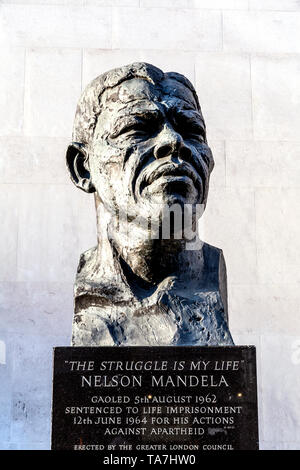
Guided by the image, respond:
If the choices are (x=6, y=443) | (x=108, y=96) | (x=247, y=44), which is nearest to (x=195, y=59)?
(x=247, y=44)

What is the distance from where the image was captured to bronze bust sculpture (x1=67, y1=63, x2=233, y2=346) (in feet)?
13.5

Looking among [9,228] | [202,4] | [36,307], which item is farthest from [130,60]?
[36,307]

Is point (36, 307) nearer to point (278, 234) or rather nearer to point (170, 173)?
point (278, 234)

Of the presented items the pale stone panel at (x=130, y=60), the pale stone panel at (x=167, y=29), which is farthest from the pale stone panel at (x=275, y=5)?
the pale stone panel at (x=130, y=60)

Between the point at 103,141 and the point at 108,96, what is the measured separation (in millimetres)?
237

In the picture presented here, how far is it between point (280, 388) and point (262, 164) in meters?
1.65

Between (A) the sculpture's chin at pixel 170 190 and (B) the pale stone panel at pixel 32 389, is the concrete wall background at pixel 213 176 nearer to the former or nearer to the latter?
(B) the pale stone panel at pixel 32 389

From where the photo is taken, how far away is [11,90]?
6.85 meters

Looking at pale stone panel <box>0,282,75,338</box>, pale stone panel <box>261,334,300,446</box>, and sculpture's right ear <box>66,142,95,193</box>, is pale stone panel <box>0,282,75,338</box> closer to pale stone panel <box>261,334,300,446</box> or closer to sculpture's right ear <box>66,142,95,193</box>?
pale stone panel <box>261,334,300,446</box>

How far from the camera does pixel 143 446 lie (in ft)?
12.3

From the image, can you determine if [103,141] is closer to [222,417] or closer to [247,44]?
[222,417]

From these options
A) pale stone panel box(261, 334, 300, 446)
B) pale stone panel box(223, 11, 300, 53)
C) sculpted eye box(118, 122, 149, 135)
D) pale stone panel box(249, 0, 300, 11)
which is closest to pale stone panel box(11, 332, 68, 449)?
pale stone panel box(261, 334, 300, 446)

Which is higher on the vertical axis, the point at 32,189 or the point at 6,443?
the point at 32,189

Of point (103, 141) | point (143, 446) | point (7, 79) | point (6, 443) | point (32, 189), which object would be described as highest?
point (7, 79)
